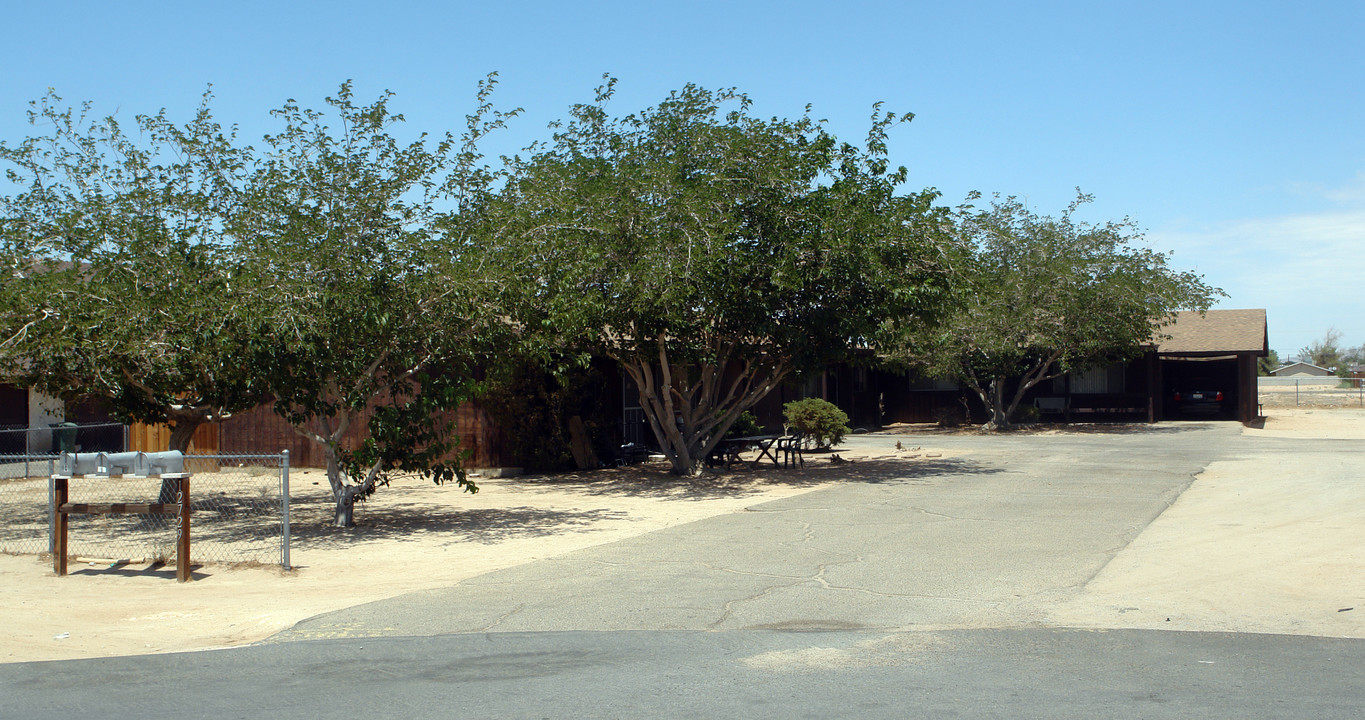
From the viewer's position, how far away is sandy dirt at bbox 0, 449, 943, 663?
7988 millimetres

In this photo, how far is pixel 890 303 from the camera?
A: 1753cm

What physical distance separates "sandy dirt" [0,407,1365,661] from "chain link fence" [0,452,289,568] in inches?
18.5

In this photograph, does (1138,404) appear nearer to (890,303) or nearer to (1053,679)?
(890,303)

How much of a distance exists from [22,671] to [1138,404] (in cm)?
3516

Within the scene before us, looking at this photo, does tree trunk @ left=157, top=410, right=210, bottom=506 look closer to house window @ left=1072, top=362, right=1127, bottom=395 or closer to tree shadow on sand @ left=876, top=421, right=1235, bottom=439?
tree shadow on sand @ left=876, top=421, right=1235, bottom=439

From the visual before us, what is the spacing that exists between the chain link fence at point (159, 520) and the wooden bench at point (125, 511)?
1.64 feet

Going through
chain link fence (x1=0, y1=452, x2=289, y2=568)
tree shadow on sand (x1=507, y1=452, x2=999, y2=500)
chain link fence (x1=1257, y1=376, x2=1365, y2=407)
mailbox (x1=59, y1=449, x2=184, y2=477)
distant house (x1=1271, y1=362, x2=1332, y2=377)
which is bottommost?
chain link fence (x1=0, y1=452, x2=289, y2=568)

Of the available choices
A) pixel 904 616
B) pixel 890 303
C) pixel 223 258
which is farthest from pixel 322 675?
pixel 890 303

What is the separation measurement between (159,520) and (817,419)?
13176 mm

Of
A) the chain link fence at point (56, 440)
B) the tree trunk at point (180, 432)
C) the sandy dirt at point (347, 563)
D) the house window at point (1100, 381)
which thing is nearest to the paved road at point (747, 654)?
the sandy dirt at point (347, 563)

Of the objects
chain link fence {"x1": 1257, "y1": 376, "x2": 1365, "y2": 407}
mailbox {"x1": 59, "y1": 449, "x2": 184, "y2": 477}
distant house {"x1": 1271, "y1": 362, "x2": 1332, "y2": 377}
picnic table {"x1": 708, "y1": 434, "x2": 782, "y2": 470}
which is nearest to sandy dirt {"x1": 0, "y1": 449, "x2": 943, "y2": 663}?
mailbox {"x1": 59, "y1": 449, "x2": 184, "y2": 477}

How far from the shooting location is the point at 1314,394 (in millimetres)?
59812

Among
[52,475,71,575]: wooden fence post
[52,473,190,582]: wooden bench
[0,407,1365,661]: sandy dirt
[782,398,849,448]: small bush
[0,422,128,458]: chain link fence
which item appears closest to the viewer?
[0,407,1365,661]: sandy dirt

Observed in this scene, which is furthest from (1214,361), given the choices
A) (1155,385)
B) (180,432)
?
(180,432)
